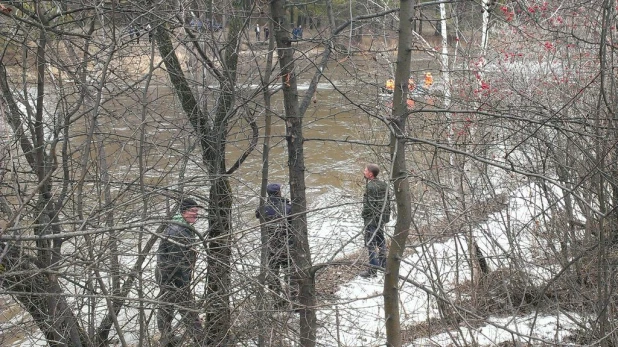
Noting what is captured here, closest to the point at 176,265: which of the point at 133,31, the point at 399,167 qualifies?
the point at 133,31

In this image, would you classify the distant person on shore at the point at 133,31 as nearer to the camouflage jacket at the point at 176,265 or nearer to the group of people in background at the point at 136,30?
the group of people in background at the point at 136,30

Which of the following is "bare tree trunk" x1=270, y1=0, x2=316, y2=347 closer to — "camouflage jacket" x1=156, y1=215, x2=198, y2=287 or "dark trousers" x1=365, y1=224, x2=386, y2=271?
"dark trousers" x1=365, y1=224, x2=386, y2=271

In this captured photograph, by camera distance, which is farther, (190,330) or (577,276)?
(577,276)

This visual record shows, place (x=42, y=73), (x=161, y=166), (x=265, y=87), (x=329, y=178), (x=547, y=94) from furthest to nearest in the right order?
(x=329, y=178)
(x=547, y=94)
(x=161, y=166)
(x=265, y=87)
(x=42, y=73)

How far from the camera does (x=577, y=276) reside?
5809 mm

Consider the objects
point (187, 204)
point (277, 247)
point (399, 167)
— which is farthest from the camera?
point (277, 247)

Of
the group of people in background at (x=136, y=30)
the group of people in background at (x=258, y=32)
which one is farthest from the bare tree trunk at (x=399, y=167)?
the group of people in background at (x=258, y=32)

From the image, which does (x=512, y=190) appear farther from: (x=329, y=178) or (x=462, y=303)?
(x=329, y=178)

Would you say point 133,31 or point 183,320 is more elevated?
point 133,31

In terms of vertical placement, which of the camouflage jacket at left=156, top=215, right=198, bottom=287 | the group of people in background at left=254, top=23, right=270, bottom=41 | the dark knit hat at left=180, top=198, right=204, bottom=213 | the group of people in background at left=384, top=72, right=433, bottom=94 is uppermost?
the group of people in background at left=254, top=23, right=270, bottom=41

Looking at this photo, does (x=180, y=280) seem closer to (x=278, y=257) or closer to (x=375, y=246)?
(x=278, y=257)

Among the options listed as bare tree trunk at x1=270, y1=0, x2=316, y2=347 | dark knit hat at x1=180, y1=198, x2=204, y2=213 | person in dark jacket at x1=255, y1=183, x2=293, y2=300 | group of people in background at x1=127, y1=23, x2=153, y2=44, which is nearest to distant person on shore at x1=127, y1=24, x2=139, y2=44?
group of people in background at x1=127, y1=23, x2=153, y2=44

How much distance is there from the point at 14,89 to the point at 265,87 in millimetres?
1996

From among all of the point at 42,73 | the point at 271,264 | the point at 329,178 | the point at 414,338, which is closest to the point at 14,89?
the point at 42,73
